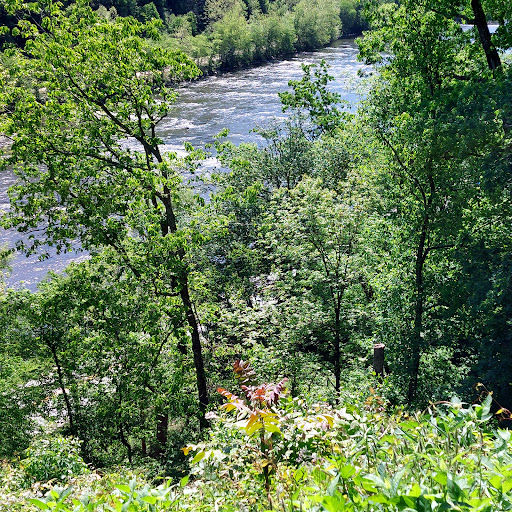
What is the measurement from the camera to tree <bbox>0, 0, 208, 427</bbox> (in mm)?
10438

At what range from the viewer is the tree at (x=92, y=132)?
411 inches

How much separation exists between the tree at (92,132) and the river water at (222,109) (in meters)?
9.12

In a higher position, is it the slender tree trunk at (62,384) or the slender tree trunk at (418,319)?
the slender tree trunk at (418,319)

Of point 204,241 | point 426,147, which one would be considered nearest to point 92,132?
point 204,241

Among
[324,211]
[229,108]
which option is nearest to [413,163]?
[324,211]

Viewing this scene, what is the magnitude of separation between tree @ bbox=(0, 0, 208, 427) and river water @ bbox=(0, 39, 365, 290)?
912 centimetres

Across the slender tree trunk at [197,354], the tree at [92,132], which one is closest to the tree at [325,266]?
the slender tree trunk at [197,354]

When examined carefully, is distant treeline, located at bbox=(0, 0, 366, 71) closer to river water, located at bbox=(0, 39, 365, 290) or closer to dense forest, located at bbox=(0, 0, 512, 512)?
river water, located at bbox=(0, 39, 365, 290)

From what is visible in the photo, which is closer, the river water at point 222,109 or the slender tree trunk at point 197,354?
the slender tree trunk at point 197,354

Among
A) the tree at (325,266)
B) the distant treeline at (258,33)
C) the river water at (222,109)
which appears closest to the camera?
the tree at (325,266)

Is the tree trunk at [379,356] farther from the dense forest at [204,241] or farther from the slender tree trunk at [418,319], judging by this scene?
the slender tree trunk at [418,319]

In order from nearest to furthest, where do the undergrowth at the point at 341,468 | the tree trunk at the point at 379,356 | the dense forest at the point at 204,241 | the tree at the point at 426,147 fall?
the undergrowth at the point at 341,468 < the dense forest at the point at 204,241 < the tree at the point at 426,147 < the tree trunk at the point at 379,356

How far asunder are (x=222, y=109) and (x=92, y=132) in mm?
32713

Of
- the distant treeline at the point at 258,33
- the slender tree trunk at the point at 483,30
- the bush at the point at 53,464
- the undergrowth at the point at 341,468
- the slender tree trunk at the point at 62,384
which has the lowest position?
the slender tree trunk at the point at 62,384
